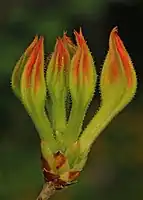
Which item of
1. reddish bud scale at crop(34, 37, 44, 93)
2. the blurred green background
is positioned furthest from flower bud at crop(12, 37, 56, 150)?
the blurred green background

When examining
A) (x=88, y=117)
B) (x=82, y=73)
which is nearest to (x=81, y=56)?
(x=82, y=73)

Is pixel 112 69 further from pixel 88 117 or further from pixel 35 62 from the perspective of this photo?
pixel 88 117

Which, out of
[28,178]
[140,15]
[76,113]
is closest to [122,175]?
[28,178]

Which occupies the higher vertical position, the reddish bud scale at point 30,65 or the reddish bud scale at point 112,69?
the reddish bud scale at point 30,65

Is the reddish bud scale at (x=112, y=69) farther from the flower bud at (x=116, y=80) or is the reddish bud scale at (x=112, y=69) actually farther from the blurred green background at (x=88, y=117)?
the blurred green background at (x=88, y=117)

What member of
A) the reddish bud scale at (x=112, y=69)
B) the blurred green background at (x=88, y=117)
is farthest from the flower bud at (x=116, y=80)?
the blurred green background at (x=88, y=117)
